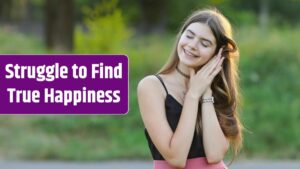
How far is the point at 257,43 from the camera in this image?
1384 centimetres

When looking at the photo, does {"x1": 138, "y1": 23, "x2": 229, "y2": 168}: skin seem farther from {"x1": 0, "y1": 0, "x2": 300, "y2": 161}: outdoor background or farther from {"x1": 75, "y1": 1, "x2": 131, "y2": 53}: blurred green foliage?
{"x1": 75, "y1": 1, "x2": 131, "y2": 53}: blurred green foliage

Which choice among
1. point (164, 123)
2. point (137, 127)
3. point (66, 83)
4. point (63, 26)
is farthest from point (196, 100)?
point (63, 26)

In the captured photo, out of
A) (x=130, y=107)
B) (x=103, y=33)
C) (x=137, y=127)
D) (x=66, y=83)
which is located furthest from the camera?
(x=103, y=33)

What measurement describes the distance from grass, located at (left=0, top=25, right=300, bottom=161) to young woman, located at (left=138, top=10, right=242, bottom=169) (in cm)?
673

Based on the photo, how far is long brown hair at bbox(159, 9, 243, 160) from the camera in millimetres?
2756

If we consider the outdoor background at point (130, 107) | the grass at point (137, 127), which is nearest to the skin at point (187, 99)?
the outdoor background at point (130, 107)

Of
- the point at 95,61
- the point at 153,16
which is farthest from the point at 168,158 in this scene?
the point at 153,16

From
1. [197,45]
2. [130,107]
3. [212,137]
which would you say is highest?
[197,45]

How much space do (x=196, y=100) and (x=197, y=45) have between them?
0.20m

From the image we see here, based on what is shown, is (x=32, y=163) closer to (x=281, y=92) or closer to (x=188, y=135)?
(x=281, y=92)

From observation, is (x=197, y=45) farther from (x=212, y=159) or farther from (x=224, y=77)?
(x=212, y=159)

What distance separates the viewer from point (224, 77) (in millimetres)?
2820

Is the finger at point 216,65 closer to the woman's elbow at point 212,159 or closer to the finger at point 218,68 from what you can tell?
the finger at point 218,68

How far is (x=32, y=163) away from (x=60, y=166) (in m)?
0.43
